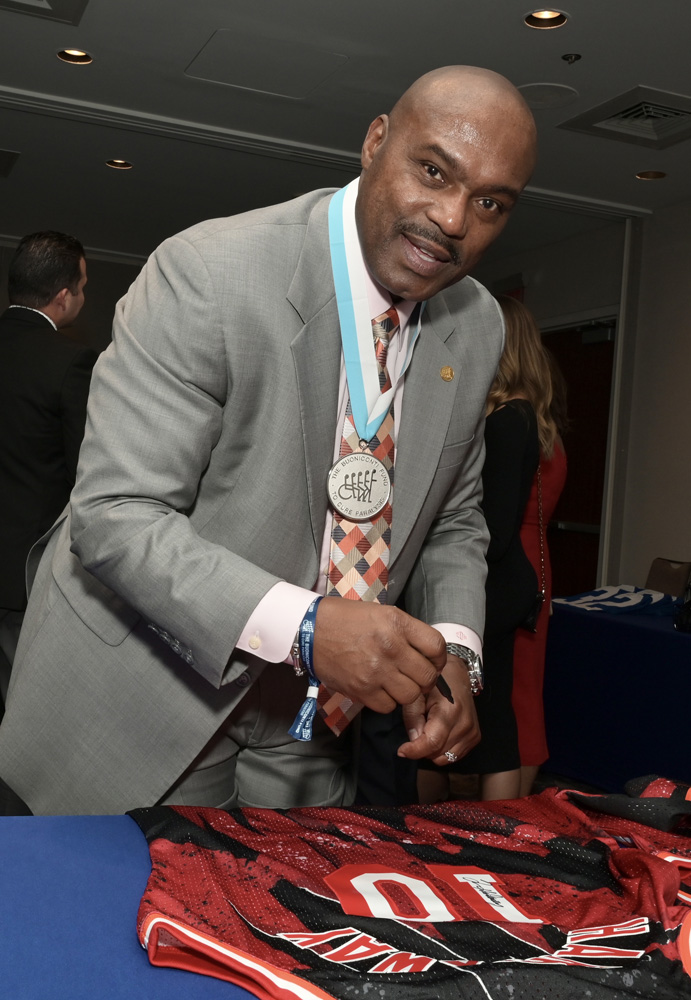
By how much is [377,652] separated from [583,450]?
574 centimetres

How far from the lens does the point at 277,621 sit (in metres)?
1.01

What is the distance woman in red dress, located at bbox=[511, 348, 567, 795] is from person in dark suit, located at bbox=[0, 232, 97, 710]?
4.64 feet

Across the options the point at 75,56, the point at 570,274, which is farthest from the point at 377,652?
the point at 570,274

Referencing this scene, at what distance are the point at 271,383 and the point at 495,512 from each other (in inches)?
59.6

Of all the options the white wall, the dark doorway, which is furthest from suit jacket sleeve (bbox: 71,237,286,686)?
the dark doorway

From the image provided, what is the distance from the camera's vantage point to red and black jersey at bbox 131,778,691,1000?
2.52 ft

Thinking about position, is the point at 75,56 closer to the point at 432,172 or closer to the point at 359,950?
the point at 432,172

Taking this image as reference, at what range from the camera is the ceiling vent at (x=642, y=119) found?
4238 millimetres

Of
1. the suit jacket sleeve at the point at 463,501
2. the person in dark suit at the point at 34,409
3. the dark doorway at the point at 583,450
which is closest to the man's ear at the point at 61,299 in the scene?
the person in dark suit at the point at 34,409

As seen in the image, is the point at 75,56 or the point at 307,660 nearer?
the point at 307,660

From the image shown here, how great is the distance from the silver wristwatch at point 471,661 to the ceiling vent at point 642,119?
3646 mm

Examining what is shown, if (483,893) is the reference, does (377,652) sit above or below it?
above

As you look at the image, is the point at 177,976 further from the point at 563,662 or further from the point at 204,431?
the point at 563,662

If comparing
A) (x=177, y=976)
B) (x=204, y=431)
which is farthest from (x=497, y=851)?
(x=204, y=431)
